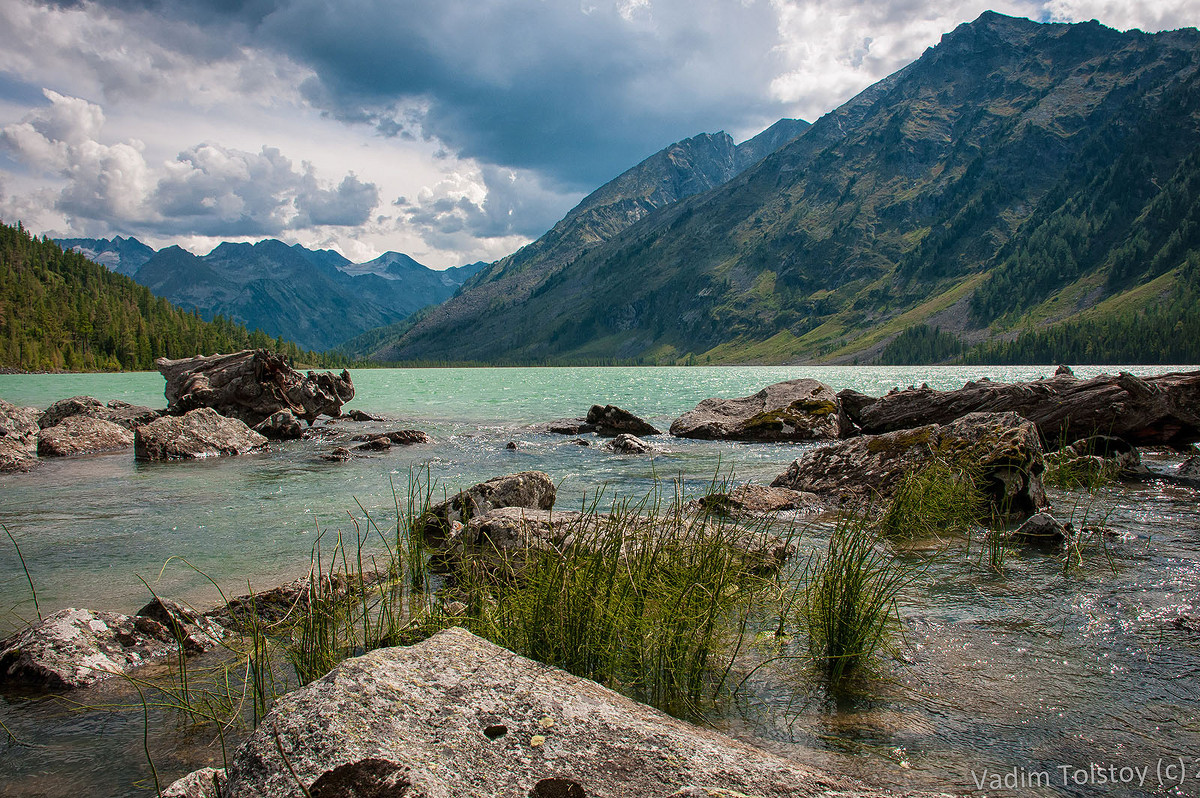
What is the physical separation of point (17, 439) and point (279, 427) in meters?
8.65

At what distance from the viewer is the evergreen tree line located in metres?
134

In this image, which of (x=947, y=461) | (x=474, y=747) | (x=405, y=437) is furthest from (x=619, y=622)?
(x=405, y=437)

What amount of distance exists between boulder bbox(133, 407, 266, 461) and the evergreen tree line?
140804mm

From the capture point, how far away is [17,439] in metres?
21.5

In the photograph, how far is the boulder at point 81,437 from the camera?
22.6 metres

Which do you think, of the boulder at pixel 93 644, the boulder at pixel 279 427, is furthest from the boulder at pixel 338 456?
the boulder at pixel 93 644

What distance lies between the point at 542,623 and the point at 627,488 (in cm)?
1111

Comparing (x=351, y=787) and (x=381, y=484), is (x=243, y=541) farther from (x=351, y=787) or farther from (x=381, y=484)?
(x=351, y=787)

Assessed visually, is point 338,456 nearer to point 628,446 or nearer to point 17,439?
point 628,446

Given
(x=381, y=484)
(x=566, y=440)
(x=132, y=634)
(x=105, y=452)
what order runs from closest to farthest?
(x=132, y=634)
(x=381, y=484)
(x=105, y=452)
(x=566, y=440)

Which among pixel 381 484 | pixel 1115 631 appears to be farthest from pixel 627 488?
pixel 1115 631

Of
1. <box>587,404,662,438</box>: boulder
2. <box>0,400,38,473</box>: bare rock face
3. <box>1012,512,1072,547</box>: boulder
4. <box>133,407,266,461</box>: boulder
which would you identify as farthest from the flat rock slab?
<box>587,404,662,438</box>: boulder

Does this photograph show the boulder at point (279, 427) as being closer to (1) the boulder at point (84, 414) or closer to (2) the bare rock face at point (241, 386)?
(2) the bare rock face at point (241, 386)

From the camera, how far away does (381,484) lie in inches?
669
